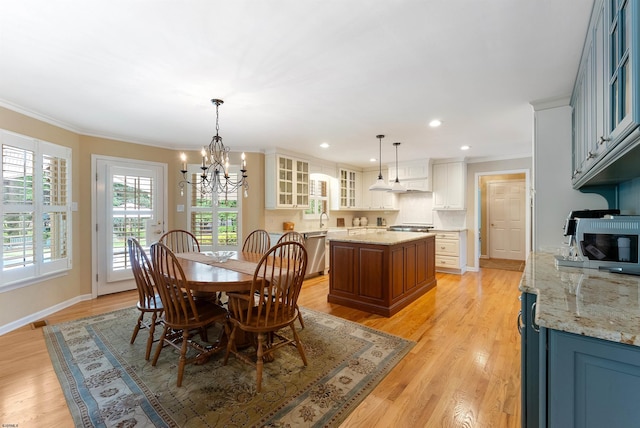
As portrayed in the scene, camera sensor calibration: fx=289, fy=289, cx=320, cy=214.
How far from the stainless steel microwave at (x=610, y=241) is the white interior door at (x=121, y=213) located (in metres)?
5.09

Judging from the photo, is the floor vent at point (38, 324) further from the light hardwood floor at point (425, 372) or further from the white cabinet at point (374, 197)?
the white cabinet at point (374, 197)

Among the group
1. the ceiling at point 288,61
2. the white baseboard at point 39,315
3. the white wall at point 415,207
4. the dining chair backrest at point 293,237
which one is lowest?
the white baseboard at point 39,315

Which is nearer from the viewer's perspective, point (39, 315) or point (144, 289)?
point (144, 289)

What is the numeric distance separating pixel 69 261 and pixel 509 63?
5276 millimetres

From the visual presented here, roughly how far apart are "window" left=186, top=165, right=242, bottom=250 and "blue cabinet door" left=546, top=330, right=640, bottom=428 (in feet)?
15.1

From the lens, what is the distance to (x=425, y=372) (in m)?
2.22

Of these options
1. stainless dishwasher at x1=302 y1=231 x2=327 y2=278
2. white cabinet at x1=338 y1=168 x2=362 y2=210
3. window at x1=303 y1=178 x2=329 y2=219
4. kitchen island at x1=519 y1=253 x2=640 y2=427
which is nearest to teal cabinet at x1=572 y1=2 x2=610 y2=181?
kitchen island at x1=519 y1=253 x2=640 y2=427

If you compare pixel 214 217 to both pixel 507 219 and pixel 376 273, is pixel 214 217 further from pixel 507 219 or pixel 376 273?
pixel 507 219

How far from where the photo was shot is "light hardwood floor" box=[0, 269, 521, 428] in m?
1.75

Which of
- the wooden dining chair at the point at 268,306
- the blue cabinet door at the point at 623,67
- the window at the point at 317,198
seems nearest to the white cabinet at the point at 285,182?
the window at the point at 317,198

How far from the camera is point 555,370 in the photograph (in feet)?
3.11

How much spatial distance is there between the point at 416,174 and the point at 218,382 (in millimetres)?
5286

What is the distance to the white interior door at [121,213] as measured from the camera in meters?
4.16

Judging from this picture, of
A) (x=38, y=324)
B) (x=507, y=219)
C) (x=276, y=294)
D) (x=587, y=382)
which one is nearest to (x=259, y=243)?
(x=276, y=294)
